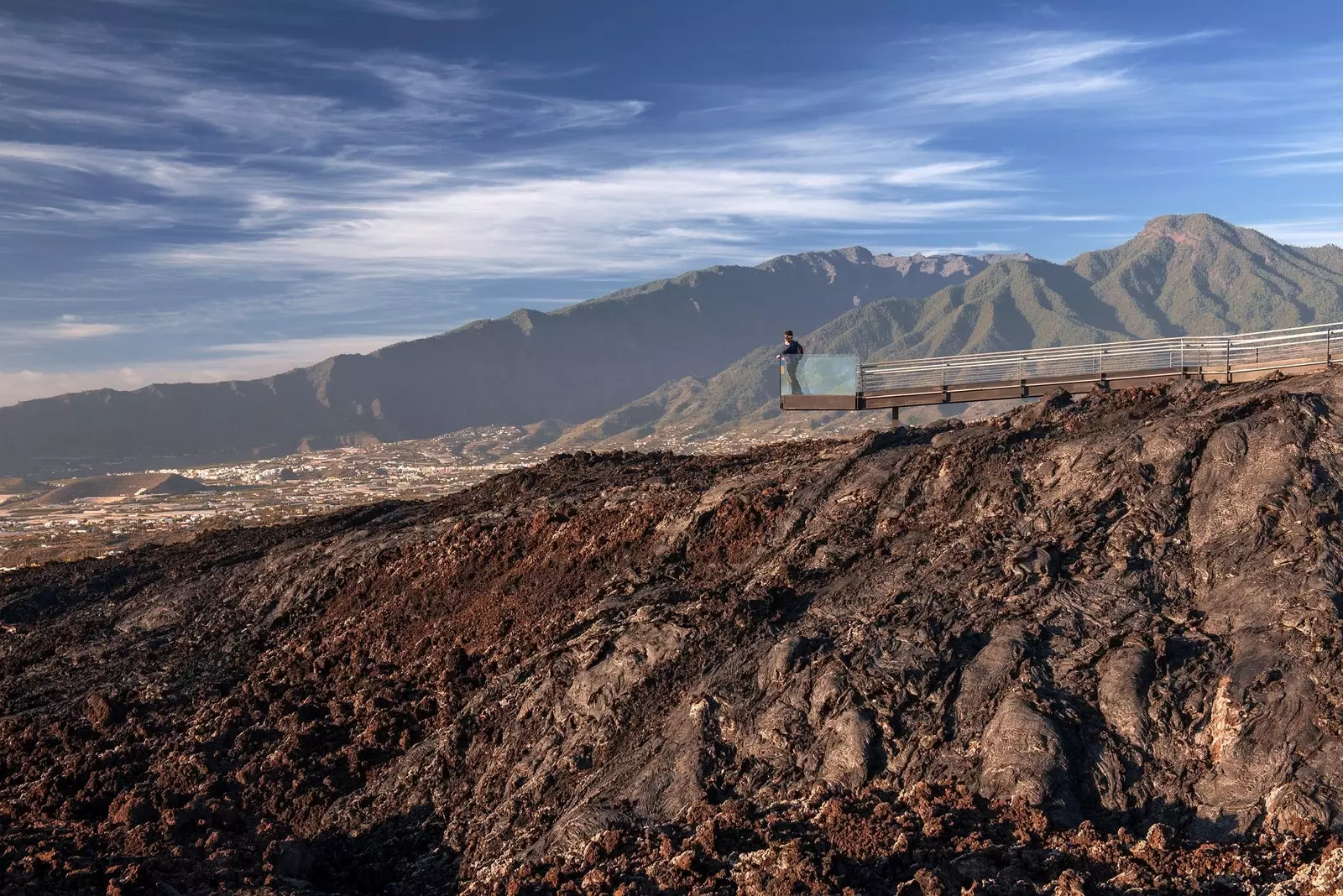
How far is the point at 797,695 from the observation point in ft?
51.6

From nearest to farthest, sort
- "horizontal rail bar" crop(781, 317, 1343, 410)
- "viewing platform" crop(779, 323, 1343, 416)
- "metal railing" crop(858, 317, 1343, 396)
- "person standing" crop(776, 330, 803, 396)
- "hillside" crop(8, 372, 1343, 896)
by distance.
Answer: "hillside" crop(8, 372, 1343, 896)
"metal railing" crop(858, 317, 1343, 396)
"horizontal rail bar" crop(781, 317, 1343, 410)
"viewing platform" crop(779, 323, 1343, 416)
"person standing" crop(776, 330, 803, 396)

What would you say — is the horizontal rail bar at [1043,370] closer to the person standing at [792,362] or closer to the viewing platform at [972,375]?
the viewing platform at [972,375]

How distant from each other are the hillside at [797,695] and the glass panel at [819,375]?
7626mm

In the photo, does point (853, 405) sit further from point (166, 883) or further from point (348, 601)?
point (166, 883)

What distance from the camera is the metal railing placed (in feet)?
81.7

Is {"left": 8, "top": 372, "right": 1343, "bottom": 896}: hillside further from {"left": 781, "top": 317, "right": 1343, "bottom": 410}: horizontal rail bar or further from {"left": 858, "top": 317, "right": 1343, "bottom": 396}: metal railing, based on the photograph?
{"left": 781, "top": 317, "right": 1343, "bottom": 410}: horizontal rail bar

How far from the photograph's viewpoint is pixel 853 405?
3200 cm

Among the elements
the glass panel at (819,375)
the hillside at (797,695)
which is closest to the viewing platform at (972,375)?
the glass panel at (819,375)

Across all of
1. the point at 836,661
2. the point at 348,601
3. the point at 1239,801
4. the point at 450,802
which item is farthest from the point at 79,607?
the point at 1239,801

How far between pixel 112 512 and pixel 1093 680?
603 feet

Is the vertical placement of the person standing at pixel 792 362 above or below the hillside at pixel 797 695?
above

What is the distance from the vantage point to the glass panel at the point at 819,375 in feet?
104

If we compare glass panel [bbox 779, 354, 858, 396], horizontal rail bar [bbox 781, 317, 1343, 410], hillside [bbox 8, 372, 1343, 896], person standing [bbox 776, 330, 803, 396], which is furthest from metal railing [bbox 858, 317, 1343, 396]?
hillside [bbox 8, 372, 1343, 896]

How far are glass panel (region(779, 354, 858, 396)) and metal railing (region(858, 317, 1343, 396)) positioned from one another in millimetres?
403
